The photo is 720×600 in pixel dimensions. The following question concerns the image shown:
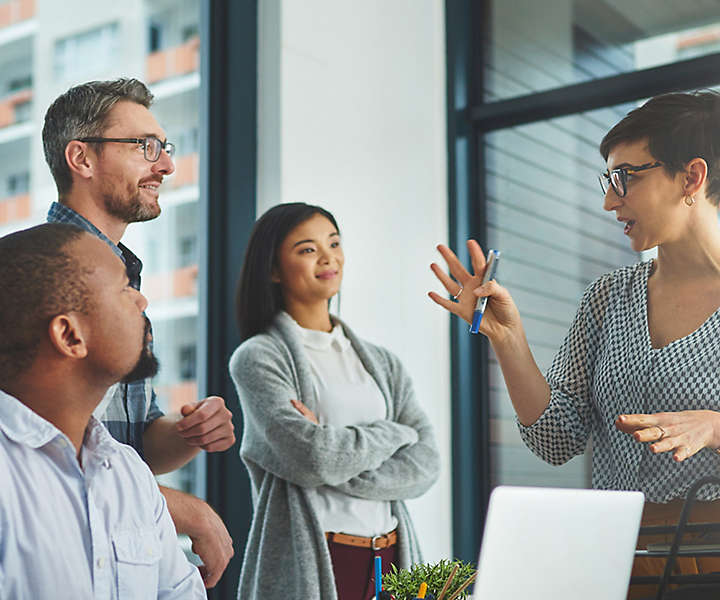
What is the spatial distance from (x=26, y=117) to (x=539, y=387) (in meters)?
1.46

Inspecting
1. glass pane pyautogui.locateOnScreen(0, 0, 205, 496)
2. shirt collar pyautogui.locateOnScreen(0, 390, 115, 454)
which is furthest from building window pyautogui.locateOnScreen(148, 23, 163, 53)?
shirt collar pyautogui.locateOnScreen(0, 390, 115, 454)

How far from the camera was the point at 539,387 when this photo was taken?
74.4 inches

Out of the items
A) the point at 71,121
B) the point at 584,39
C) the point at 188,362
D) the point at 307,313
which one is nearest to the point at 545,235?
the point at 584,39

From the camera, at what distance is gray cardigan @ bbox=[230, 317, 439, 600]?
7.50ft

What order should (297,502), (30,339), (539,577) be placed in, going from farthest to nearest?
(297,502) → (30,339) → (539,577)

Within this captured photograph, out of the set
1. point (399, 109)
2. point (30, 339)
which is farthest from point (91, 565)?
point (399, 109)

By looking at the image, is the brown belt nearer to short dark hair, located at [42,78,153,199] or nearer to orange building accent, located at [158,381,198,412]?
orange building accent, located at [158,381,198,412]

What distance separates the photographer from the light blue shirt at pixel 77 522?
1228mm

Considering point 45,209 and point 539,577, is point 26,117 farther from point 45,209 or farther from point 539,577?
point 539,577

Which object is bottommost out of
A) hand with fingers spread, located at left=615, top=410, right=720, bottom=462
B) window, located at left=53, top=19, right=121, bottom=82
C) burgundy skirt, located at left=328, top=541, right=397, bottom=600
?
burgundy skirt, located at left=328, top=541, right=397, bottom=600

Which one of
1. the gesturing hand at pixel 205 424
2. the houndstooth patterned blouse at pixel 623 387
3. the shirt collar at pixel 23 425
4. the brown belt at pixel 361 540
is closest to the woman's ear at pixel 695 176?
the houndstooth patterned blouse at pixel 623 387

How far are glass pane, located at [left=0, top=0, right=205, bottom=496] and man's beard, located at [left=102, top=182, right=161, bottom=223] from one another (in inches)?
19.0

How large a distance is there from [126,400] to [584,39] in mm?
2559

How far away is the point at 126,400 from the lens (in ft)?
6.41
